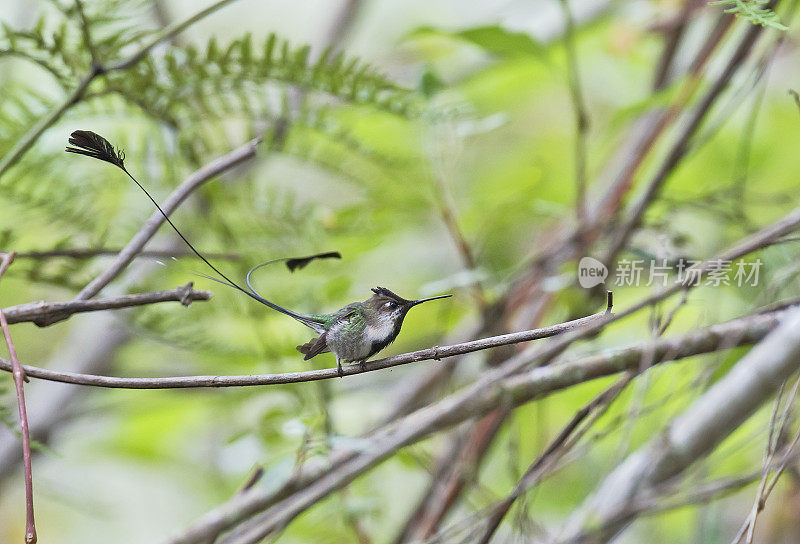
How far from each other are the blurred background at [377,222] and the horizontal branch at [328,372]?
78 mm

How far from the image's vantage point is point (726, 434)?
83 centimetres

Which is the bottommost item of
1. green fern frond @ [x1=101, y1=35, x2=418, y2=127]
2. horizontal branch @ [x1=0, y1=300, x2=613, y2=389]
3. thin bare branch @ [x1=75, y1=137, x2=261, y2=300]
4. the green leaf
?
horizontal branch @ [x1=0, y1=300, x2=613, y2=389]

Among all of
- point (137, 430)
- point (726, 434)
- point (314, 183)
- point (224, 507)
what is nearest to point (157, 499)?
point (137, 430)

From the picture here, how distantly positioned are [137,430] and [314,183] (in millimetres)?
1027

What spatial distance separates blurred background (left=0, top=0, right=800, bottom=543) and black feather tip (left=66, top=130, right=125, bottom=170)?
0.27 ft

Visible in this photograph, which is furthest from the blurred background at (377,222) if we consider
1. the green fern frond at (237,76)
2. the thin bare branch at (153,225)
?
the thin bare branch at (153,225)

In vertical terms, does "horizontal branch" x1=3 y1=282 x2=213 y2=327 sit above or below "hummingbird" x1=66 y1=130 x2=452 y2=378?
above

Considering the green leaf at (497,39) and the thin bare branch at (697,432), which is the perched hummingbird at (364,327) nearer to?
the thin bare branch at (697,432)

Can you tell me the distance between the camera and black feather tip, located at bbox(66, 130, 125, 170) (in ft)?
1.33

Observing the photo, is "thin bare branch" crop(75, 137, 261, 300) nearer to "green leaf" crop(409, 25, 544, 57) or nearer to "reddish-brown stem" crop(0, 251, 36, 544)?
"reddish-brown stem" crop(0, 251, 36, 544)

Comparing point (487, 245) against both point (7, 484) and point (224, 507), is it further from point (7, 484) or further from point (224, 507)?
point (7, 484)

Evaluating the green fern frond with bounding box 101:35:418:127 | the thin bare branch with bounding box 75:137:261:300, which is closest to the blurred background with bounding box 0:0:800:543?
the green fern frond with bounding box 101:35:418:127
